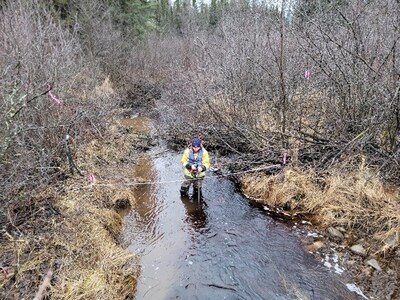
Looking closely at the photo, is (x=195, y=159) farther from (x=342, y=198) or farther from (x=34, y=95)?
(x=34, y=95)

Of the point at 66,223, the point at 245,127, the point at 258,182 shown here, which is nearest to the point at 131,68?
the point at 245,127

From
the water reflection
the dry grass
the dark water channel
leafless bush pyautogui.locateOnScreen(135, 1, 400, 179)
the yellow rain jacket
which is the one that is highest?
leafless bush pyautogui.locateOnScreen(135, 1, 400, 179)

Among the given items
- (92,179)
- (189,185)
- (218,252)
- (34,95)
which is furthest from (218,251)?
(34,95)

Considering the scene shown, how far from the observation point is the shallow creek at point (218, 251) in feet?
15.5

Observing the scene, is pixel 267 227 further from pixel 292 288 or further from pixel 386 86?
pixel 386 86

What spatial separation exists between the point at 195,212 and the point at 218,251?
1.45 meters

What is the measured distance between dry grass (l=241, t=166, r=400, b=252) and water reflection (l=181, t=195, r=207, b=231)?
1.18 m

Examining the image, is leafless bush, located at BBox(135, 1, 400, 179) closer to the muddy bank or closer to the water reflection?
the water reflection

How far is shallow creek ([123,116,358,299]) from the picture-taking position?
15.5 feet

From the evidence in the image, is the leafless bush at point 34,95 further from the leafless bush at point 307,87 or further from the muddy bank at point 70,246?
the leafless bush at point 307,87

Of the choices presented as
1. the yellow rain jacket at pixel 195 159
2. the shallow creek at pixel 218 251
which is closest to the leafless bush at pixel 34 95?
the shallow creek at pixel 218 251

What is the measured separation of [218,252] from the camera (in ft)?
18.4

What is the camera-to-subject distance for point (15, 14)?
6.61 metres

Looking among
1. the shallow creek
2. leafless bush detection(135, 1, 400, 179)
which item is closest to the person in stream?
the shallow creek
